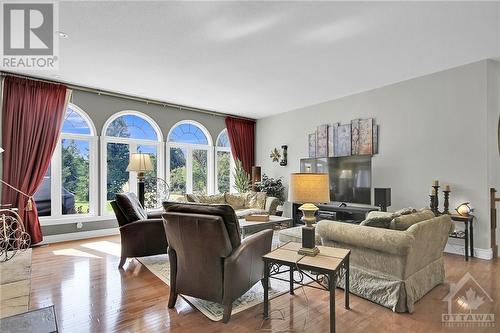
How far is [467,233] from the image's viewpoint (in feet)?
12.8

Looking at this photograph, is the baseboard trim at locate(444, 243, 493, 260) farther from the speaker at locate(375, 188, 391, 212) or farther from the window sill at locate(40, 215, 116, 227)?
the window sill at locate(40, 215, 116, 227)

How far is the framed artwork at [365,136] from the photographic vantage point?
521cm

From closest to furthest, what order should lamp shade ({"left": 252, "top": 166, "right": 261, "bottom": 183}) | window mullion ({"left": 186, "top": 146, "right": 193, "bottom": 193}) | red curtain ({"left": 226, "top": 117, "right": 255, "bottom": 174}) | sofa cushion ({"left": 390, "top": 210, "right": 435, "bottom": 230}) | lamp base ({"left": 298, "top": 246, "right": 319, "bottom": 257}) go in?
lamp base ({"left": 298, "top": 246, "right": 319, "bottom": 257}) < sofa cushion ({"left": 390, "top": 210, "right": 435, "bottom": 230}) < window mullion ({"left": 186, "top": 146, "right": 193, "bottom": 193}) < lamp shade ({"left": 252, "top": 166, "right": 261, "bottom": 183}) < red curtain ({"left": 226, "top": 117, "right": 255, "bottom": 174})

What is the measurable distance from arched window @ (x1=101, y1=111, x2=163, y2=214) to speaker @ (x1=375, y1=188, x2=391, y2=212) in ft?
14.5

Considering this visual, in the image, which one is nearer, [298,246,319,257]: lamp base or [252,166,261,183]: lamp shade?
[298,246,319,257]: lamp base

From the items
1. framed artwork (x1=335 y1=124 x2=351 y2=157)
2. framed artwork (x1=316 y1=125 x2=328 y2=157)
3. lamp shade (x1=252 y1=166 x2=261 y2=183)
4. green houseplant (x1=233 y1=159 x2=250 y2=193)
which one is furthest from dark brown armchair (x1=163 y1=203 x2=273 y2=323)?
lamp shade (x1=252 y1=166 x2=261 y2=183)

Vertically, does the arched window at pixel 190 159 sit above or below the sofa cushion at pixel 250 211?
above

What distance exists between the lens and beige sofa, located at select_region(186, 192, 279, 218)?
5930 millimetres

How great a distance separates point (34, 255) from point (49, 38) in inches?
120

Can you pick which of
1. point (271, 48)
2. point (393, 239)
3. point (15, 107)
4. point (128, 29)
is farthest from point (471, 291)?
point (15, 107)

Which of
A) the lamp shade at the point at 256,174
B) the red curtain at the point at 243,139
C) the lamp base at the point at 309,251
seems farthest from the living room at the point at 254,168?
the red curtain at the point at 243,139

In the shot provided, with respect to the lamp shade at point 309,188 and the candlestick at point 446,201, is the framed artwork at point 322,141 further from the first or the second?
the lamp shade at point 309,188

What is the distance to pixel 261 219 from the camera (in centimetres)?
450

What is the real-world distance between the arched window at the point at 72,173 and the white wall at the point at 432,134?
16.3 ft
